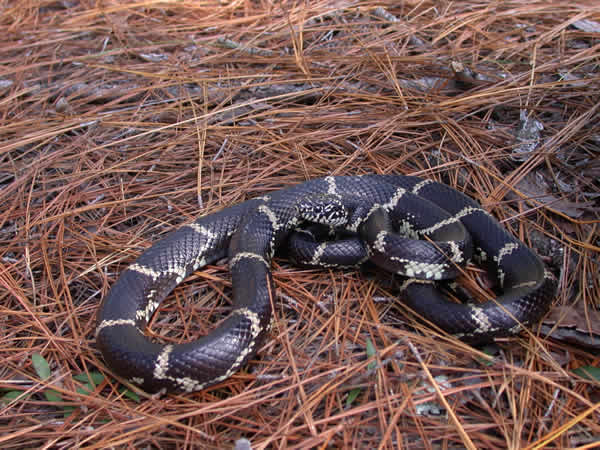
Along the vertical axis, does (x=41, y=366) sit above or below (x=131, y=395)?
above

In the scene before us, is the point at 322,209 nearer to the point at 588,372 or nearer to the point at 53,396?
the point at 588,372

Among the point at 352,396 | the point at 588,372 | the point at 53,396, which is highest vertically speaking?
the point at 53,396

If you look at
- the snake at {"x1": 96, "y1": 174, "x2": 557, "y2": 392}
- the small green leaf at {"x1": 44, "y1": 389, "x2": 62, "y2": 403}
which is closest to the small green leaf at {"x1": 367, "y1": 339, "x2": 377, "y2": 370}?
the snake at {"x1": 96, "y1": 174, "x2": 557, "y2": 392}

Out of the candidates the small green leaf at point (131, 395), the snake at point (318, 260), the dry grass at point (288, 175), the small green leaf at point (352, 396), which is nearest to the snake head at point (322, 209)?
the snake at point (318, 260)

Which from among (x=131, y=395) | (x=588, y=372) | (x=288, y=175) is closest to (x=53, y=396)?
(x=131, y=395)

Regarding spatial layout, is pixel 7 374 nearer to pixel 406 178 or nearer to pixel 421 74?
pixel 406 178

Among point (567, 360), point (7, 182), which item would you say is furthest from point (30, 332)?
point (567, 360)
